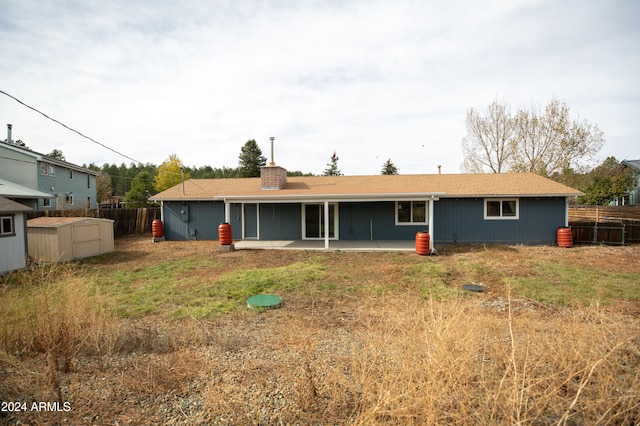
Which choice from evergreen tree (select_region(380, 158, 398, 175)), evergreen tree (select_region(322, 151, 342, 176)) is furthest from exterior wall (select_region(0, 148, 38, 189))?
evergreen tree (select_region(380, 158, 398, 175))

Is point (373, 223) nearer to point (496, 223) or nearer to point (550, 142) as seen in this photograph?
point (496, 223)

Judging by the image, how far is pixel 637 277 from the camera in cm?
771

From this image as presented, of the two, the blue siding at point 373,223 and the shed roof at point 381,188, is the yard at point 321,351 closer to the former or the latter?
the shed roof at point 381,188

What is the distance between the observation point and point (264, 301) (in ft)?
19.8

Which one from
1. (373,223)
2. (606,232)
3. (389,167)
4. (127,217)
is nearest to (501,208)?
(606,232)

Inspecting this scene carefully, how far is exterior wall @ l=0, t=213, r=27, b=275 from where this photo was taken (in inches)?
341

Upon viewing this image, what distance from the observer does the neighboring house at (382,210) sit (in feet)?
43.1

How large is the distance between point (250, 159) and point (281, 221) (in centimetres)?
3452

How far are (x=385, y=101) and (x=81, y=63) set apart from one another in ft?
34.6

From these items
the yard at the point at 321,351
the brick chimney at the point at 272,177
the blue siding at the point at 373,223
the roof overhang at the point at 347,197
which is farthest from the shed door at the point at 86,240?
the blue siding at the point at 373,223

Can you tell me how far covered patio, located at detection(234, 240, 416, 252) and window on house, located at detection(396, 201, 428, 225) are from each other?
1.09 metres

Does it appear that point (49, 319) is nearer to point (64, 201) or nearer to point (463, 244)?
point (463, 244)

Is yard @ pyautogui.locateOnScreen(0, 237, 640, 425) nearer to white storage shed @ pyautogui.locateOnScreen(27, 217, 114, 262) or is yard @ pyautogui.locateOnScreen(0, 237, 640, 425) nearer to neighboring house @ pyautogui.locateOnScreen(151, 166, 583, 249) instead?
white storage shed @ pyautogui.locateOnScreen(27, 217, 114, 262)

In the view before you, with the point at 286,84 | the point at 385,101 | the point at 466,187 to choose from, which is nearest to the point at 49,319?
the point at 286,84
